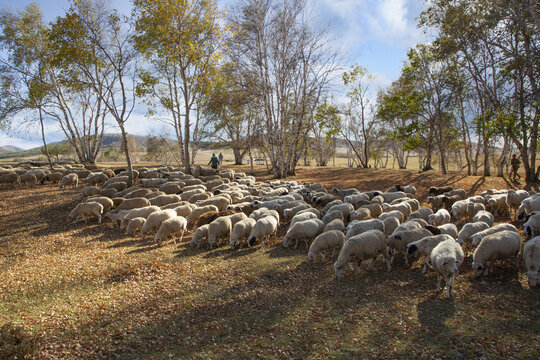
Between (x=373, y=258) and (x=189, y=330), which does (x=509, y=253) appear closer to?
Result: (x=373, y=258)

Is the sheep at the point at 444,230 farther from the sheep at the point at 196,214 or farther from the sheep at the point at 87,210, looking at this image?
the sheep at the point at 87,210

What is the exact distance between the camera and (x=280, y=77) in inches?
1069

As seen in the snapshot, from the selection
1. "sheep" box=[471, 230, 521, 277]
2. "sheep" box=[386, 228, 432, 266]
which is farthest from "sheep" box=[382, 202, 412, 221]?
"sheep" box=[471, 230, 521, 277]

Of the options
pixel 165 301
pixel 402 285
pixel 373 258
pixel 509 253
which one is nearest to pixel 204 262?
pixel 165 301

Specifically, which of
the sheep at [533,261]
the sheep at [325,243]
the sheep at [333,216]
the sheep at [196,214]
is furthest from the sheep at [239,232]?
the sheep at [533,261]

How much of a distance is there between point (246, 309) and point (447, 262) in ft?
15.2

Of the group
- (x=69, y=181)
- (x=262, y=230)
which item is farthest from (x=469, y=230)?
(x=69, y=181)

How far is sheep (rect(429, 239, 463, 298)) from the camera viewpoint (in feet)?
23.4

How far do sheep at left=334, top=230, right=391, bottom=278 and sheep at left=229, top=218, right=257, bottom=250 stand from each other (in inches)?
157

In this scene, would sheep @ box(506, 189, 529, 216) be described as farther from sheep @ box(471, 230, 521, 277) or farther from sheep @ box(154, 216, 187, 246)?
sheep @ box(154, 216, 187, 246)

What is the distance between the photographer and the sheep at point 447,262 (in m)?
A: 7.12

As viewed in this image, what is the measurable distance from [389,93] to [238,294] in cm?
4345

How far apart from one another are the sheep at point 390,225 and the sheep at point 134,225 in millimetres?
9658

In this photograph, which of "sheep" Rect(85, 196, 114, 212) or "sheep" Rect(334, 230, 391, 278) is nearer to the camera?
"sheep" Rect(334, 230, 391, 278)
